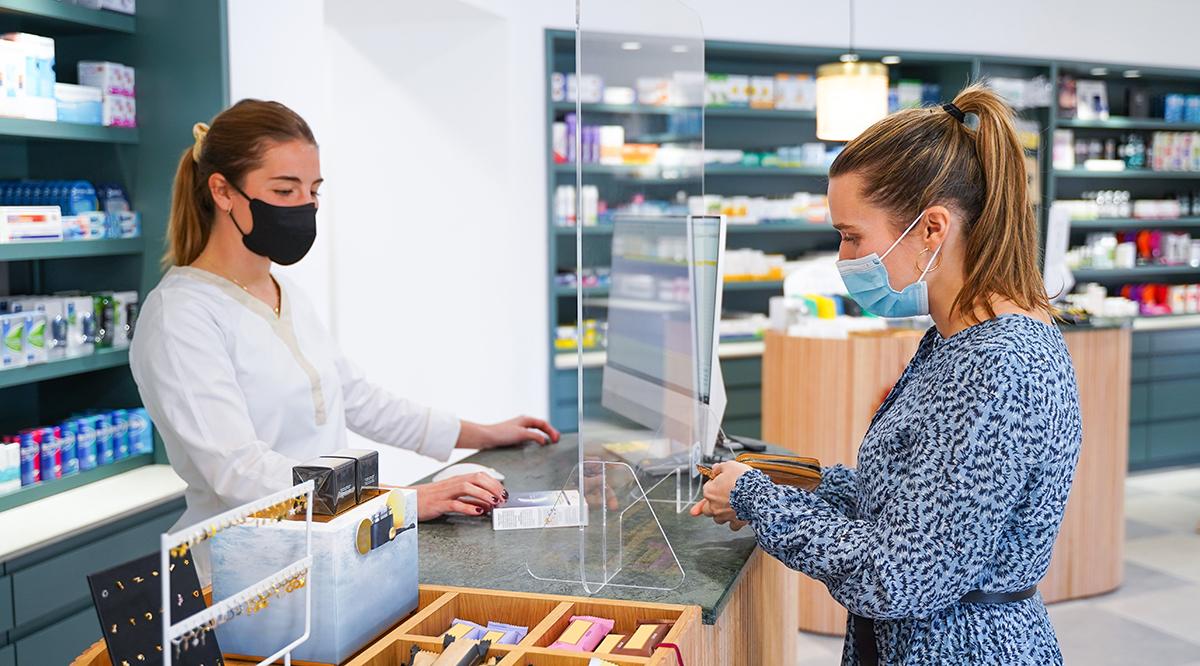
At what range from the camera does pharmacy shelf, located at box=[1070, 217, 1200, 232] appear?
7305mm

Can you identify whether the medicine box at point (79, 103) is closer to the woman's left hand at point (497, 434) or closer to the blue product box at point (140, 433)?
the blue product box at point (140, 433)

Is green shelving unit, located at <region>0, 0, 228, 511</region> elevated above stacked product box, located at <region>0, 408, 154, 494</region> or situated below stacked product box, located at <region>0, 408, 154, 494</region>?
above

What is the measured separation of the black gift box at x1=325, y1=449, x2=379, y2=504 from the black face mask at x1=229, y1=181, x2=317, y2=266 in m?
0.78

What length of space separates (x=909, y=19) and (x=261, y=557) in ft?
19.8

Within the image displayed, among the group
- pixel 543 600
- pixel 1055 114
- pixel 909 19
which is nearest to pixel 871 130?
pixel 543 600

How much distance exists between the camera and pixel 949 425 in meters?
1.43

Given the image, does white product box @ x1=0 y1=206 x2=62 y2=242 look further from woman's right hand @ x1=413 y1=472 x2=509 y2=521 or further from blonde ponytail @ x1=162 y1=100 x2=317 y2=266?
woman's right hand @ x1=413 y1=472 x2=509 y2=521

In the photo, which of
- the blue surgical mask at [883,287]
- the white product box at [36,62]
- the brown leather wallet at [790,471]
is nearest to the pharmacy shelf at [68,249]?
the white product box at [36,62]

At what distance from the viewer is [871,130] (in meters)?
1.62

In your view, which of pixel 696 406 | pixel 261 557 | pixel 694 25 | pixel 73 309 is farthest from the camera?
pixel 73 309

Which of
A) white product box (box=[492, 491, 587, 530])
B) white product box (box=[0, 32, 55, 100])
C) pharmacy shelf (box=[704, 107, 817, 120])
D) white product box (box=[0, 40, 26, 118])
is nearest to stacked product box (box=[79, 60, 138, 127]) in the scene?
white product box (box=[0, 32, 55, 100])

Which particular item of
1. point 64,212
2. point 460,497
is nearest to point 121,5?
point 64,212

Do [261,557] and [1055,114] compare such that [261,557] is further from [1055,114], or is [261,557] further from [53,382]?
[1055,114]

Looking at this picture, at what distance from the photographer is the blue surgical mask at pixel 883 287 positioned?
1609 mm
